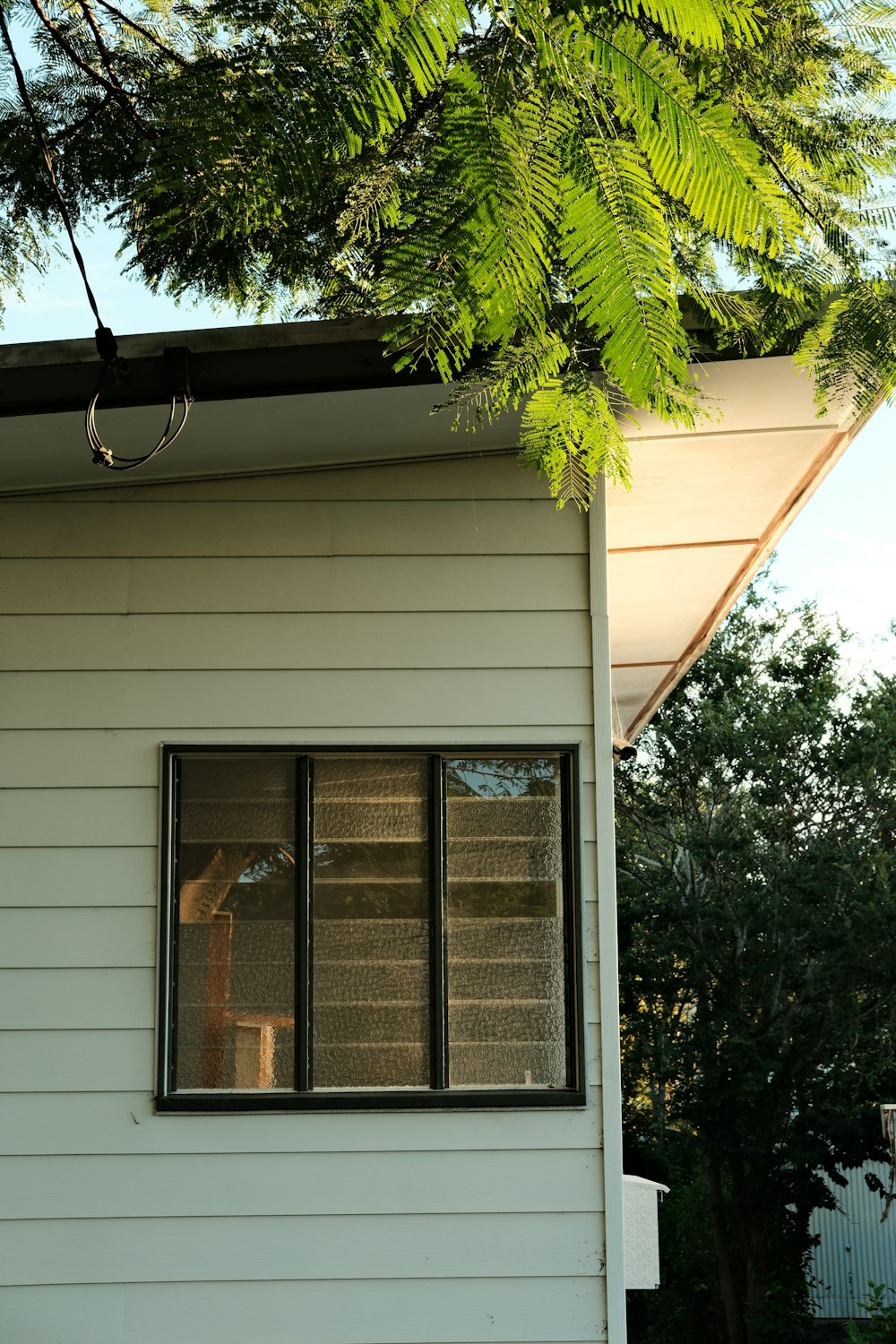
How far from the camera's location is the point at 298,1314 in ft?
11.4

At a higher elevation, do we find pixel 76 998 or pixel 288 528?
pixel 288 528

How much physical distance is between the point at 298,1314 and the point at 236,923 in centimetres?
105

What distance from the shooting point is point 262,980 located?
12.2ft

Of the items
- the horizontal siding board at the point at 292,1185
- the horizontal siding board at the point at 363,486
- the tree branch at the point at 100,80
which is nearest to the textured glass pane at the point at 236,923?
the horizontal siding board at the point at 292,1185

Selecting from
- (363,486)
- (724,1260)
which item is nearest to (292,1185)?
(363,486)

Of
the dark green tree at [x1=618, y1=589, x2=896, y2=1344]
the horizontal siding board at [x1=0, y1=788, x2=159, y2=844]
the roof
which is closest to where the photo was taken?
the roof

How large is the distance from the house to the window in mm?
10

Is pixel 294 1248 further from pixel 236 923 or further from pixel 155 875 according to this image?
pixel 155 875

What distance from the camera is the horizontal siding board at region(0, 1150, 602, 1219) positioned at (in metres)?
3.54

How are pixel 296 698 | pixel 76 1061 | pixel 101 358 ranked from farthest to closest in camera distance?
pixel 296 698, pixel 76 1061, pixel 101 358

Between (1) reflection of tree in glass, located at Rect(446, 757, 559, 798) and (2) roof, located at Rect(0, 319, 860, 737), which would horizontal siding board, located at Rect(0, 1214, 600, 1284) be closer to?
(1) reflection of tree in glass, located at Rect(446, 757, 559, 798)

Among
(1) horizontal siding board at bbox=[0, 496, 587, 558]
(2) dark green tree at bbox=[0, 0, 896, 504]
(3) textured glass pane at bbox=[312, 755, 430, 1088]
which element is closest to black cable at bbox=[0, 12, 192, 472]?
(2) dark green tree at bbox=[0, 0, 896, 504]

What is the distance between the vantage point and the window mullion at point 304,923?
3650 millimetres

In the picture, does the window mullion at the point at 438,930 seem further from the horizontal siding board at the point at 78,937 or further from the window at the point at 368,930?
the horizontal siding board at the point at 78,937
